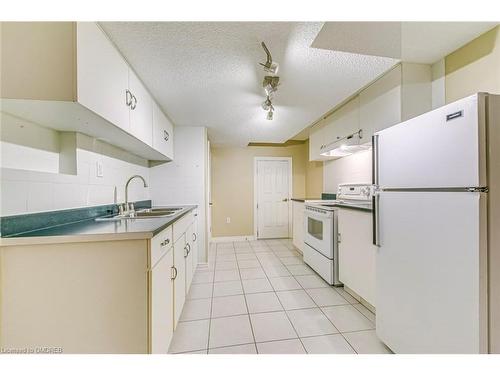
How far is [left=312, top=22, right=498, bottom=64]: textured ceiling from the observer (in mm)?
1308

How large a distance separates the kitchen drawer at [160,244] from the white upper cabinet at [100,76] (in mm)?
752

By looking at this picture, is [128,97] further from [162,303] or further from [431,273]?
[431,273]

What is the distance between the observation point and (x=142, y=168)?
2764 millimetres

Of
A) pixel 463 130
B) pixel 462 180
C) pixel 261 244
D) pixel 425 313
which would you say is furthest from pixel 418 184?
pixel 261 244

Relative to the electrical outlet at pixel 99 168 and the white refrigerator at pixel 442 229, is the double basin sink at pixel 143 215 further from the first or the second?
the white refrigerator at pixel 442 229

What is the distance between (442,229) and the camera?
1.04 metres

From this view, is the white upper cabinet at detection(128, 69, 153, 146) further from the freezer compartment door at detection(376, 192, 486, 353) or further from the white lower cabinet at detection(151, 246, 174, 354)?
the freezer compartment door at detection(376, 192, 486, 353)

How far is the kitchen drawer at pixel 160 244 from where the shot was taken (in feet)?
3.65

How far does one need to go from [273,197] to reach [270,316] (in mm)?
3212

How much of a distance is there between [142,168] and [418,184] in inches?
113

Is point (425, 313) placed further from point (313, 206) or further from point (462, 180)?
point (313, 206)

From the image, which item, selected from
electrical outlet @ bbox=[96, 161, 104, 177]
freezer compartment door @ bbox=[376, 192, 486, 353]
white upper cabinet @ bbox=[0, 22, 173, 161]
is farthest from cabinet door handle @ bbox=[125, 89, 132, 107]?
freezer compartment door @ bbox=[376, 192, 486, 353]

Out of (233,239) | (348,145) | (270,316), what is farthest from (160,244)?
(233,239)

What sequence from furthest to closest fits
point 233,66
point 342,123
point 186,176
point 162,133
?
point 186,176 < point 342,123 < point 162,133 < point 233,66
